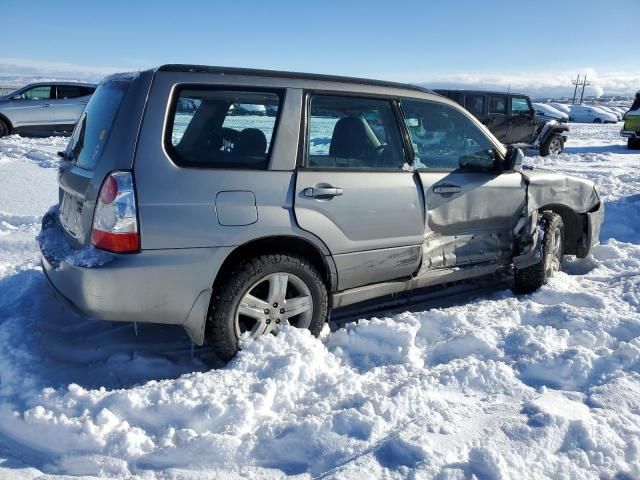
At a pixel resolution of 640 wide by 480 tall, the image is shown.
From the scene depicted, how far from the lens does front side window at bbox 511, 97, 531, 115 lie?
1492cm

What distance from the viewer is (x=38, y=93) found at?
14500 millimetres

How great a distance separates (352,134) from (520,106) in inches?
520

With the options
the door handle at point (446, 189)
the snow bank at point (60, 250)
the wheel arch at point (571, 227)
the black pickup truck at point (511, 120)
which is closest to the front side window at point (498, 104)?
the black pickup truck at point (511, 120)

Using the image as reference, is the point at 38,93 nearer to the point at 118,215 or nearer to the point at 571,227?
the point at 118,215

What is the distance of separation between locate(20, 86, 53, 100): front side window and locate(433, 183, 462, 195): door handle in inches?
558

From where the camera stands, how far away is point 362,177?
3.41 m

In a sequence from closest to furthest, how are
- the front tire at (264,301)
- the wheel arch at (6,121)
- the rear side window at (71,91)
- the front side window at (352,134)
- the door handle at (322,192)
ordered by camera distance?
the front tire at (264,301) → the door handle at (322,192) → the front side window at (352,134) → the wheel arch at (6,121) → the rear side window at (71,91)

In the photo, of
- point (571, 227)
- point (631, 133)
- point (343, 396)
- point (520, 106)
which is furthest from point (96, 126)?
point (631, 133)

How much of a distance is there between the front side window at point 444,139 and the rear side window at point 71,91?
13835mm

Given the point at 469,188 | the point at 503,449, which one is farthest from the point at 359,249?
the point at 503,449

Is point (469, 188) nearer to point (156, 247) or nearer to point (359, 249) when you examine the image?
point (359, 249)

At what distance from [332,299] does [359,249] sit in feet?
1.25

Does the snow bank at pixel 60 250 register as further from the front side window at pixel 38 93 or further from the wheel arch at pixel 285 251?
the front side window at pixel 38 93

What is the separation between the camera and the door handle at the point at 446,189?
3.73 m
